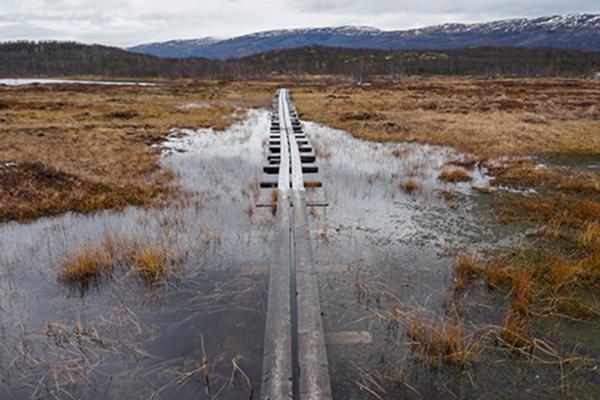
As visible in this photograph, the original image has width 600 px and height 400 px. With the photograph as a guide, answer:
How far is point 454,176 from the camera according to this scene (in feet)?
32.3

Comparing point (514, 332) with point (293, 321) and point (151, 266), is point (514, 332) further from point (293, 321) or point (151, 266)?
point (151, 266)

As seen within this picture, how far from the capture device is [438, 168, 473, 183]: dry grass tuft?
9.74 m

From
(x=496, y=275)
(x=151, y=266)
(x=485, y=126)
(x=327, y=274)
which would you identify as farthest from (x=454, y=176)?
(x=485, y=126)

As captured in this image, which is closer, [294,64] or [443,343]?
[443,343]

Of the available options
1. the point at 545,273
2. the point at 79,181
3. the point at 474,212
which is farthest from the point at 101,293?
the point at 474,212

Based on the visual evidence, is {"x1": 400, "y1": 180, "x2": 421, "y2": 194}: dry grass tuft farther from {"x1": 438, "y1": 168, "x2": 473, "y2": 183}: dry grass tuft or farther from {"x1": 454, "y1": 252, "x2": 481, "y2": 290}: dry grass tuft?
{"x1": 454, "y1": 252, "x2": 481, "y2": 290}: dry grass tuft

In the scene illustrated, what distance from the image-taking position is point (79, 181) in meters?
9.04

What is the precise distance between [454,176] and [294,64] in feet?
423

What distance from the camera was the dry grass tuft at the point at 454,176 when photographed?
9.74 metres

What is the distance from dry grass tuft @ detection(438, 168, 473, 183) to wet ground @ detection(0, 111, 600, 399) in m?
1.20

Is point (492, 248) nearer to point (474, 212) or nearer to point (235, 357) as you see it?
point (474, 212)

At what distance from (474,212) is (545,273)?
248cm

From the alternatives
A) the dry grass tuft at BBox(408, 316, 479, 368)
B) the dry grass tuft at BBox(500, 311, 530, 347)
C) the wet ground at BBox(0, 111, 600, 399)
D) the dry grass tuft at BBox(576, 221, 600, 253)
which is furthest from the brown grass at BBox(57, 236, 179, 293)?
the dry grass tuft at BBox(576, 221, 600, 253)

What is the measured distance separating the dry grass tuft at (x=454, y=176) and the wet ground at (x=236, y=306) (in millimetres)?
1203
